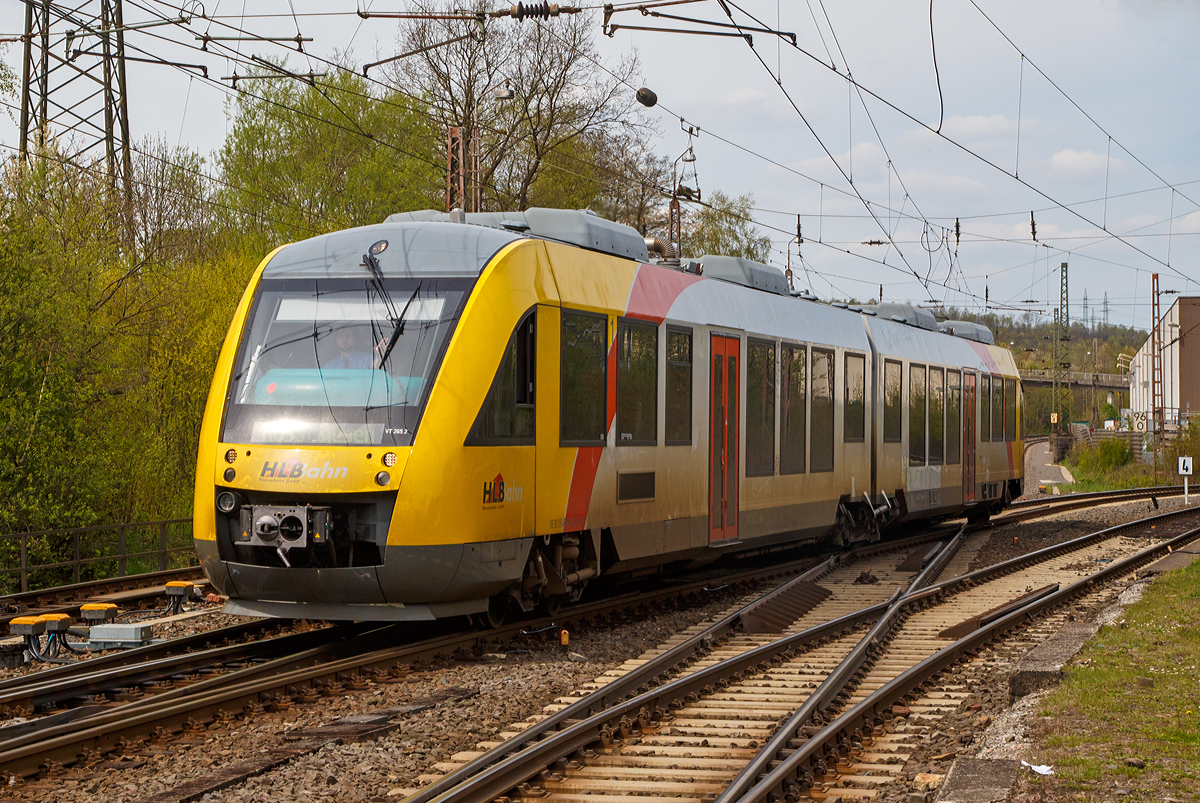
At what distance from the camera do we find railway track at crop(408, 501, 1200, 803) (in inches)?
248

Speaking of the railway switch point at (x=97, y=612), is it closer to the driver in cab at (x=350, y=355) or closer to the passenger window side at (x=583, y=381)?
the driver in cab at (x=350, y=355)

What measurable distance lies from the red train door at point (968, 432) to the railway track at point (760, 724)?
994 centimetres

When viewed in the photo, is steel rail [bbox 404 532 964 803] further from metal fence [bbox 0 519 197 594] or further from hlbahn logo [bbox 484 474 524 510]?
metal fence [bbox 0 519 197 594]

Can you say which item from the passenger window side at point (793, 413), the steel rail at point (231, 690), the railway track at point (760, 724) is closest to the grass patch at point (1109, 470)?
the passenger window side at point (793, 413)

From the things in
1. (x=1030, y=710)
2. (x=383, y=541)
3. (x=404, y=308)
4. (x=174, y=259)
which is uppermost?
(x=174, y=259)

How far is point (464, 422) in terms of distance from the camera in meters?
9.29

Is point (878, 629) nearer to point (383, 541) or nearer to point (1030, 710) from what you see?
point (1030, 710)

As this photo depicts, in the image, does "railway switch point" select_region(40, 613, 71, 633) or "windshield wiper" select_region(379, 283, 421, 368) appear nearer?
"windshield wiper" select_region(379, 283, 421, 368)

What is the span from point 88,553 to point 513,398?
12.9 m

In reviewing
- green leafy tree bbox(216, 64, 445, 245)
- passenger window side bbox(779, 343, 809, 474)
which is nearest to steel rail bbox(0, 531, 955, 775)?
passenger window side bbox(779, 343, 809, 474)

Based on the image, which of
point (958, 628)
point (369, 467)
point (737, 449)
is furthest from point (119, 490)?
point (958, 628)

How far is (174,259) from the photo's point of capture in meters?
27.2

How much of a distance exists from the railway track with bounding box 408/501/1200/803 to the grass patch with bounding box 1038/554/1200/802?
0.99 metres

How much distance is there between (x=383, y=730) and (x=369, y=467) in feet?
7.72
